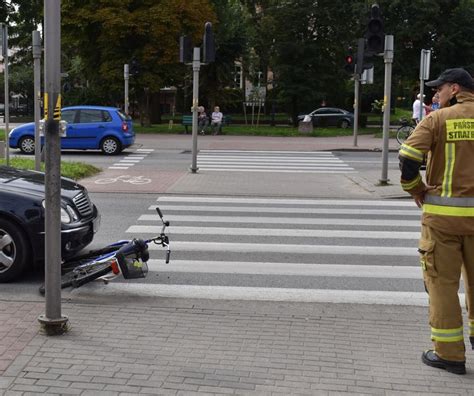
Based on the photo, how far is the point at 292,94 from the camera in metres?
40.7

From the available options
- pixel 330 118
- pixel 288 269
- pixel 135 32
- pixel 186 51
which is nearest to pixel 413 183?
pixel 288 269

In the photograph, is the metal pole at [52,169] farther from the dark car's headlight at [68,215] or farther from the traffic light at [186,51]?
the traffic light at [186,51]

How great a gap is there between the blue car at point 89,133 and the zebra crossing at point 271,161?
2919mm

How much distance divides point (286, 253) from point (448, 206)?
Answer: 3890 mm

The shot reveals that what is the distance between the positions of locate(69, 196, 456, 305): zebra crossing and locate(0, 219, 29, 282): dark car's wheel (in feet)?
2.82

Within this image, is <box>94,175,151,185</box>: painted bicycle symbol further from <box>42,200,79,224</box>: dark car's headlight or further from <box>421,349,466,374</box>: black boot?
<box>421,349,466,374</box>: black boot

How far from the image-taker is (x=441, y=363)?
445 cm

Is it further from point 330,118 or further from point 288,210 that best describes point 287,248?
point 330,118

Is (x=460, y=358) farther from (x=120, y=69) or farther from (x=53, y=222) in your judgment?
(x=120, y=69)

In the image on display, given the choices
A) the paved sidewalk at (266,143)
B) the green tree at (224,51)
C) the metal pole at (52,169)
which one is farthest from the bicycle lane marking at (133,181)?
the green tree at (224,51)

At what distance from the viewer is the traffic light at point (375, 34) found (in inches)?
523

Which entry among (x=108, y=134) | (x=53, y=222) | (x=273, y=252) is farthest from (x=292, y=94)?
(x=53, y=222)

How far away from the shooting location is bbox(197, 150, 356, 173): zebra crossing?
1889cm

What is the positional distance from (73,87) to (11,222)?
50.5 meters
